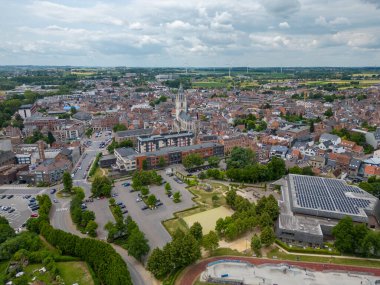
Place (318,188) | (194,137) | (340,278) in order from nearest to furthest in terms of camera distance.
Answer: (340,278), (318,188), (194,137)

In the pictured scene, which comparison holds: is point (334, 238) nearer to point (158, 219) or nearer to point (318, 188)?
point (318, 188)

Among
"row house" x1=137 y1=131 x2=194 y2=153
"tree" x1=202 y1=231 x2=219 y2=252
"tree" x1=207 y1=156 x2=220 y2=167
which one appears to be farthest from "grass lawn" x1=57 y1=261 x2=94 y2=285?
"row house" x1=137 y1=131 x2=194 y2=153

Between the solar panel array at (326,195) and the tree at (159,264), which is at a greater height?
the solar panel array at (326,195)

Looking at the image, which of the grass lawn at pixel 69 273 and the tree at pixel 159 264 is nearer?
the tree at pixel 159 264

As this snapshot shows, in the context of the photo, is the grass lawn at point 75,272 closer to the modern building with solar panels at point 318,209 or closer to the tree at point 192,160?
the modern building with solar panels at point 318,209

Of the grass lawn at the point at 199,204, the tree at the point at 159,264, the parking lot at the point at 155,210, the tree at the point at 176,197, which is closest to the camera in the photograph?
the tree at the point at 159,264

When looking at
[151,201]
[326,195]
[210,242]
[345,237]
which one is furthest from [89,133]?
[345,237]

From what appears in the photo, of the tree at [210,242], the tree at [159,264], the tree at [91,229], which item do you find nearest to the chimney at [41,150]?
the tree at [91,229]

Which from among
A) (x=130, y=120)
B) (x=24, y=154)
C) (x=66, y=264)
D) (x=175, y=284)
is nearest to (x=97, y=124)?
(x=130, y=120)
